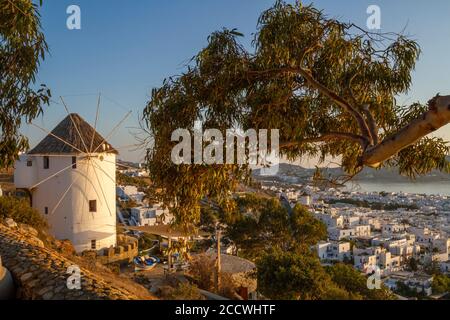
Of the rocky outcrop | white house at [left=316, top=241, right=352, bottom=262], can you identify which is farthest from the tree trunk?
white house at [left=316, top=241, right=352, bottom=262]

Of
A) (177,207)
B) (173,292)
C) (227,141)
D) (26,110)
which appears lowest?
(173,292)

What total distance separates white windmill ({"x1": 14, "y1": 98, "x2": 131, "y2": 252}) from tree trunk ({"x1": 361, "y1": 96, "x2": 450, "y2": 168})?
46.3 ft

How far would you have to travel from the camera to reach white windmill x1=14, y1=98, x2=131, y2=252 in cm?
1599

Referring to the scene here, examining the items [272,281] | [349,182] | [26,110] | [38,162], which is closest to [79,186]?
[38,162]

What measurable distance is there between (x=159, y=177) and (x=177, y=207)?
467 mm

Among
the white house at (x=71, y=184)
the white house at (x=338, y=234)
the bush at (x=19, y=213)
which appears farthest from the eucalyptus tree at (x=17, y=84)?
the white house at (x=338, y=234)

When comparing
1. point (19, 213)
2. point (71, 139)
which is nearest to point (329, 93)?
point (19, 213)

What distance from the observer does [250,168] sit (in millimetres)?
4566

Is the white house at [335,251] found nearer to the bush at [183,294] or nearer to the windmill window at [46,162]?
the windmill window at [46,162]

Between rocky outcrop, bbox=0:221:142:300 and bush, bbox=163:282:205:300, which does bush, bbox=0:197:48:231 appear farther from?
rocky outcrop, bbox=0:221:142:300

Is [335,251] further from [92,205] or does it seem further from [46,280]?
[46,280]

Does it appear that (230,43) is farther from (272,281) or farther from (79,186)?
(79,186)

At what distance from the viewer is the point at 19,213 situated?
11.6 metres

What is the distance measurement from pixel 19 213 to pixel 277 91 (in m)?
9.90
